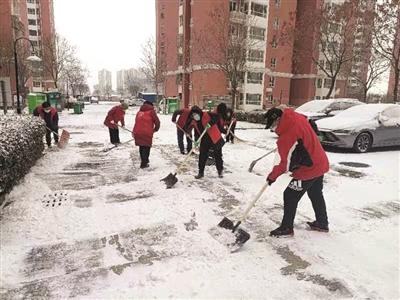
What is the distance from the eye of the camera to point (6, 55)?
31.1 meters

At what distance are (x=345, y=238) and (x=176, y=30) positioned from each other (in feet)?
140

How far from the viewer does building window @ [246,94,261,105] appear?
37594 millimetres

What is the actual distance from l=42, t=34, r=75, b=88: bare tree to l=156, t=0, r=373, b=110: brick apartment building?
37.0 ft

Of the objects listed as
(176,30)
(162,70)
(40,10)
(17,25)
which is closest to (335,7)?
(162,70)

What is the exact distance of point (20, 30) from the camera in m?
41.0

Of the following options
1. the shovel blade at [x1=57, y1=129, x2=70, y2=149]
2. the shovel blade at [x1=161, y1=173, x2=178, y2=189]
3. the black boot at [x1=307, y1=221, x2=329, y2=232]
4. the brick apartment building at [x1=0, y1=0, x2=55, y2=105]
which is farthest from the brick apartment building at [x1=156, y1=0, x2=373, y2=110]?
the black boot at [x1=307, y1=221, x2=329, y2=232]

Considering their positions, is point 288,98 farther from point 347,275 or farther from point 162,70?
point 347,275

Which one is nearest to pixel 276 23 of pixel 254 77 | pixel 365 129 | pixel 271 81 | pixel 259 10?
pixel 259 10

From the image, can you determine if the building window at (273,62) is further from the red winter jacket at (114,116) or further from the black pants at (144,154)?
the black pants at (144,154)

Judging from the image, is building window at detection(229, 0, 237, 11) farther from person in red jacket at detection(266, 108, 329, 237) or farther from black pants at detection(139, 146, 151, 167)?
person in red jacket at detection(266, 108, 329, 237)

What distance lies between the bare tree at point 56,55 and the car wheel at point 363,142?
111ft

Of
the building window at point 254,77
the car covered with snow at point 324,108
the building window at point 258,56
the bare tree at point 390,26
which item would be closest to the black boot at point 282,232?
the car covered with snow at point 324,108

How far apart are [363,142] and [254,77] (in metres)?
29.0

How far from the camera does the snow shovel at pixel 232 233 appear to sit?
3713 mm
